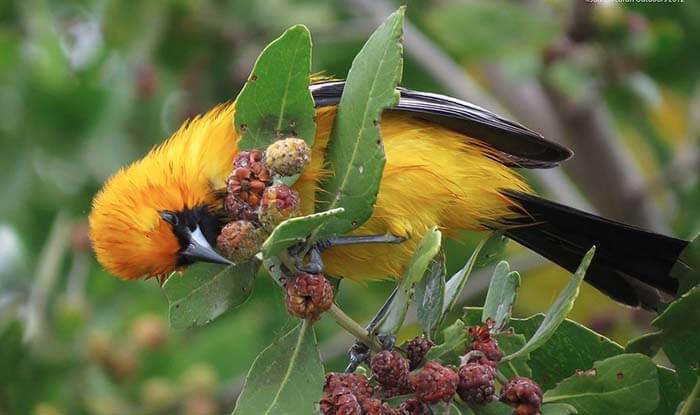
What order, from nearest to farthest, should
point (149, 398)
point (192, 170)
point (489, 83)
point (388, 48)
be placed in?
point (388, 48) < point (192, 170) < point (149, 398) < point (489, 83)

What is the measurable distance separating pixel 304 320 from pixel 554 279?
446cm

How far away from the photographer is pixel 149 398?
5340mm

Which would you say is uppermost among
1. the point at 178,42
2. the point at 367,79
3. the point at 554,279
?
the point at 367,79

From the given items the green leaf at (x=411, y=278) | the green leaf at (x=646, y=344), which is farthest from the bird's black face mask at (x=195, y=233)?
the green leaf at (x=646, y=344)

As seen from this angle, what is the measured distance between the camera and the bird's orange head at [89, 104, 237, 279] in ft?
10.8

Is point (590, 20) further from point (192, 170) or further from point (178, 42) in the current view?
point (192, 170)

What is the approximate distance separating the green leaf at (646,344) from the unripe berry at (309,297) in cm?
79

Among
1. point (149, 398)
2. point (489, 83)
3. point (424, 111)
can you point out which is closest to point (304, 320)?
point (424, 111)

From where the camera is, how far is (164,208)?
338 centimetres

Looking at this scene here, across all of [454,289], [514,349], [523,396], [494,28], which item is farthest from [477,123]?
[494,28]

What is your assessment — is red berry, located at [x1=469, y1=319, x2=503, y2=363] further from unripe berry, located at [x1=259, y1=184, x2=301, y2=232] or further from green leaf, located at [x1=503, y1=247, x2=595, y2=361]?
unripe berry, located at [x1=259, y1=184, x2=301, y2=232]

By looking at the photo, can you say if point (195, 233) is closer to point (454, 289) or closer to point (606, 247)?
point (454, 289)

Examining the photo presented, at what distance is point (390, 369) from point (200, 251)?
0.76 metres

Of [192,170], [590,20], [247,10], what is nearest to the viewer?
→ [192,170]
